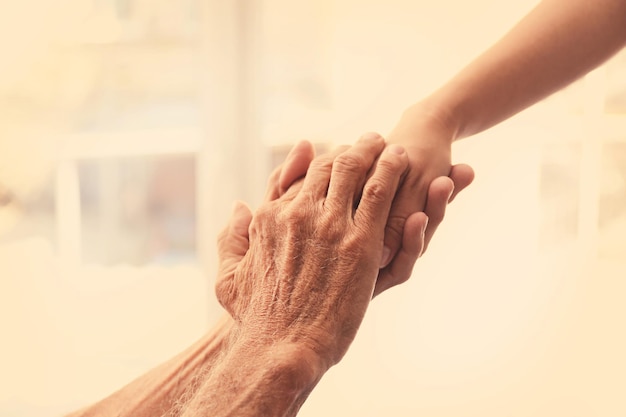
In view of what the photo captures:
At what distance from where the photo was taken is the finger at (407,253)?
3.18 ft

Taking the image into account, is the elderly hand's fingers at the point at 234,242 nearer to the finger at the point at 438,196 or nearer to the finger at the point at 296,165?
the finger at the point at 296,165

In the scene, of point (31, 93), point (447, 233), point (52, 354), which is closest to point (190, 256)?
point (52, 354)

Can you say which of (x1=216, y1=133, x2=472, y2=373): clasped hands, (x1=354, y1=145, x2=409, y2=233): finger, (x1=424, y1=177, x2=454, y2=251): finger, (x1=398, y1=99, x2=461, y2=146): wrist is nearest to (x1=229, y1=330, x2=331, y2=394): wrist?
(x1=216, y1=133, x2=472, y2=373): clasped hands

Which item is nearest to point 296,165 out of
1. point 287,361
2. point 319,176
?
point 319,176

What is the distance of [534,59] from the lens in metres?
1.09

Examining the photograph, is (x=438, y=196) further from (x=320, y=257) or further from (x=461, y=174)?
(x=320, y=257)

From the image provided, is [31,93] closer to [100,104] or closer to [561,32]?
[100,104]

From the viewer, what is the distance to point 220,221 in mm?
2096

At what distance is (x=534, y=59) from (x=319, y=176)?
438mm

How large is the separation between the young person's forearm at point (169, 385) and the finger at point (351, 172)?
307 millimetres

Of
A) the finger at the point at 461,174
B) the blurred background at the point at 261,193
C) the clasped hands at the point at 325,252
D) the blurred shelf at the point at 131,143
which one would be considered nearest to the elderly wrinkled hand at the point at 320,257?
the clasped hands at the point at 325,252

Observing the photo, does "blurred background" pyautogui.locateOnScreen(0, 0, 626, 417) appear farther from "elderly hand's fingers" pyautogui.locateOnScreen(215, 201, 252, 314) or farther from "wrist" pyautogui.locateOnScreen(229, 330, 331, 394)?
"wrist" pyautogui.locateOnScreen(229, 330, 331, 394)

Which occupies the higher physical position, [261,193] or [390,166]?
[390,166]

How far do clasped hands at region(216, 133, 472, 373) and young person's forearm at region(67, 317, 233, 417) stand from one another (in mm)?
142
